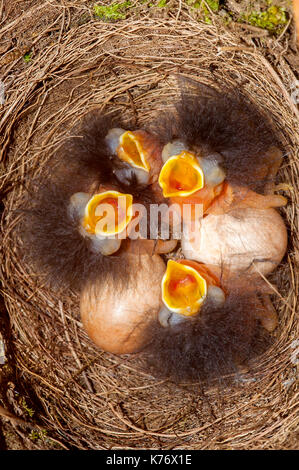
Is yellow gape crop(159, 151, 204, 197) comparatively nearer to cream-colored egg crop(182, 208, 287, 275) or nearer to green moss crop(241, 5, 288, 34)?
cream-colored egg crop(182, 208, 287, 275)

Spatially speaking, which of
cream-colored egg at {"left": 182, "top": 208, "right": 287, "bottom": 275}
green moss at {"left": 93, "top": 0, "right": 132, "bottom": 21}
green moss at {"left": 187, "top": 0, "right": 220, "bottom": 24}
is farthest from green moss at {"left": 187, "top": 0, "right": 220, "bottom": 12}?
cream-colored egg at {"left": 182, "top": 208, "right": 287, "bottom": 275}

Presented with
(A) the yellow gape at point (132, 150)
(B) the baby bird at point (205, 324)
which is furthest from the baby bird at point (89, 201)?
(B) the baby bird at point (205, 324)

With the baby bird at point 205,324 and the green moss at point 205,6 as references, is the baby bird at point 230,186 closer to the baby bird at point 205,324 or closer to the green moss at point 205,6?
the baby bird at point 205,324

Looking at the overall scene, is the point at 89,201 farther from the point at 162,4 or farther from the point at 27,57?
the point at 162,4

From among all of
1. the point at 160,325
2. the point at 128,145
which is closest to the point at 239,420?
the point at 160,325

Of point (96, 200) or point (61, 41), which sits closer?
point (96, 200)

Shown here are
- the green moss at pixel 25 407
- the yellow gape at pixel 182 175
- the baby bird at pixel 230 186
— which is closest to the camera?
the yellow gape at pixel 182 175
